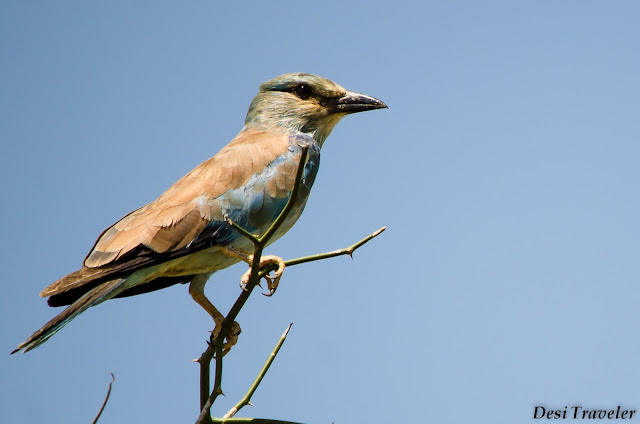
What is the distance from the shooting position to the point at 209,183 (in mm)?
4492

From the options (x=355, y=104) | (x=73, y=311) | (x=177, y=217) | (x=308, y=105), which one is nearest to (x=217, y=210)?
(x=177, y=217)

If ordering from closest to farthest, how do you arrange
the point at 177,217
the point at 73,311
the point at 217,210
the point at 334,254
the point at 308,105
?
the point at 334,254, the point at 73,311, the point at 177,217, the point at 217,210, the point at 308,105

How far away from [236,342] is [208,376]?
135cm

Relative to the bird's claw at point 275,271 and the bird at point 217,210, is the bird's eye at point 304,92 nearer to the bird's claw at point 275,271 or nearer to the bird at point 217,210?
the bird at point 217,210

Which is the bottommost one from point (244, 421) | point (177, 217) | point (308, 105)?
point (244, 421)

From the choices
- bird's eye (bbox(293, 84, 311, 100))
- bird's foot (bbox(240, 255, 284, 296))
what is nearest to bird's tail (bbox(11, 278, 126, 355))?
bird's foot (bbox(240, 255, 284, 296))

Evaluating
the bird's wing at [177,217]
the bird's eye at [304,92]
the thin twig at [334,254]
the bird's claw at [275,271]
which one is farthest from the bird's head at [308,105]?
the thin twig at [334,254]

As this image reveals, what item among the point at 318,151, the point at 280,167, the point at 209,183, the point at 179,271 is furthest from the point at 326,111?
the point at 179,271

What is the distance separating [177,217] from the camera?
426 centimetres

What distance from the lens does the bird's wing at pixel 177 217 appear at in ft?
13.1

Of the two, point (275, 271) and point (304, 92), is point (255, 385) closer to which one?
point (275, 271)

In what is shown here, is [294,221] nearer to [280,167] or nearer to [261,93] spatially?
[280,167]

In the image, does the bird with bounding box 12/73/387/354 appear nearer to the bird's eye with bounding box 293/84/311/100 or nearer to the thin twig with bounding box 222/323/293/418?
the bird's eye with bounding box 293/84/311/100

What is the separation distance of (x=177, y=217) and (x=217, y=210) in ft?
0.75
